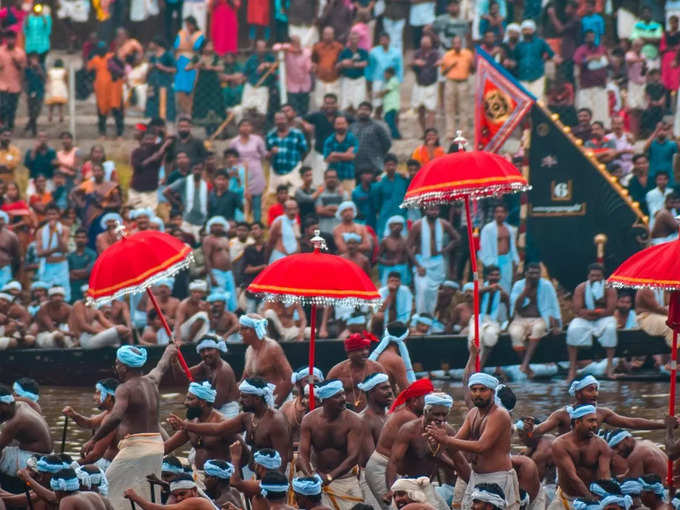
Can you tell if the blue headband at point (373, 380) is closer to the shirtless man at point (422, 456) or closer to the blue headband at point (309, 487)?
the shirtless man at point (422, 456)

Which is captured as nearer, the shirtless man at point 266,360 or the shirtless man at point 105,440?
the shirtless man at point 105,440

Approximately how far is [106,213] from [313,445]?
31.9 feet

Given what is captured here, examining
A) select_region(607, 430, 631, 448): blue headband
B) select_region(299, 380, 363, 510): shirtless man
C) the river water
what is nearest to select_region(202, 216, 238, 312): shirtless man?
the river water

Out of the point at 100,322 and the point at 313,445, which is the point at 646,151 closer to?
the point at 100,322

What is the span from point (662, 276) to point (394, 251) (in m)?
7.89

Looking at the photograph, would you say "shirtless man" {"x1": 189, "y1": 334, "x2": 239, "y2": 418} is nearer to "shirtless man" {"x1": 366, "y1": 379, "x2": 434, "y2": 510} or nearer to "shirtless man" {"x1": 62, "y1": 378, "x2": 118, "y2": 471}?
"shirtless man" {"x1": 62, "y1": 378, "x2": 118, "y2": 471}

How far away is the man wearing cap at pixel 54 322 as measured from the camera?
20.8m

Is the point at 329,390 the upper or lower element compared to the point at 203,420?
upper

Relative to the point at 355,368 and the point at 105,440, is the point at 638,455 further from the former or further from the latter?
the point at 105,440

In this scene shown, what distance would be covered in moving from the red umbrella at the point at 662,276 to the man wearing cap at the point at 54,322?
860cm

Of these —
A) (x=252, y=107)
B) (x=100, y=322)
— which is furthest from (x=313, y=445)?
→ (x=252, y=107)

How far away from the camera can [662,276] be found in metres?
13.6

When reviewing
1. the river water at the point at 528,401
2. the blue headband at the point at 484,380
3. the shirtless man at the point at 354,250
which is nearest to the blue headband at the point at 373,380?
the blue headband at the point at 484,380

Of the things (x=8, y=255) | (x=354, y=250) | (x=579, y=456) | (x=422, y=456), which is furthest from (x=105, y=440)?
(x=8, y=255)
